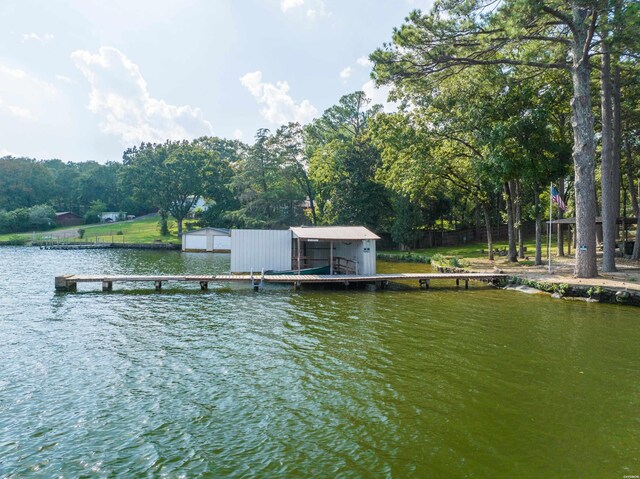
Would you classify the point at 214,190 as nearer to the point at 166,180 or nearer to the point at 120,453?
the point at 166,180

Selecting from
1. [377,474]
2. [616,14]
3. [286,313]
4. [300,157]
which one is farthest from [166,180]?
[377,474]

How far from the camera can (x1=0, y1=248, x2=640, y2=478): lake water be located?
→ 19.5ft

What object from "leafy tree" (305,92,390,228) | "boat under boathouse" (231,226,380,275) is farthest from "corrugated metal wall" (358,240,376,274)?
"leafy tree" (305,92,390,228)

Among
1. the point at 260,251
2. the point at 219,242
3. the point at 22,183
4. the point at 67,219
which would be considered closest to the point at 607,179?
the point at 260,251

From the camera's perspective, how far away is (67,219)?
8012 cm

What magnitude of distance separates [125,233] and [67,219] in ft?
64.6

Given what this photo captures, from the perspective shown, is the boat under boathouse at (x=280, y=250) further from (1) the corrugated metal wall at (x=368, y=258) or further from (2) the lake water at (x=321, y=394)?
(2) the lake water at (x=321, y=394)

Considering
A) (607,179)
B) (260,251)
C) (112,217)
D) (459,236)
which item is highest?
(112,217)

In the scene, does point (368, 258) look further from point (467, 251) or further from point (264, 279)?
point (467, 251)

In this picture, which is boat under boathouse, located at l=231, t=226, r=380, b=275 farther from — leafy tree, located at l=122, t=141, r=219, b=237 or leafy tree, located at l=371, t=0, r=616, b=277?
leafy tree, located at l=122, t=141, r=219, b=237

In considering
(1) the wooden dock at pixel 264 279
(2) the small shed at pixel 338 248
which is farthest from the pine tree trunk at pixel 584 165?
(2) the small shed at pixel 338 248

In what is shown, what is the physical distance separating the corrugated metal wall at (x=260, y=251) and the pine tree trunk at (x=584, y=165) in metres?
15.0

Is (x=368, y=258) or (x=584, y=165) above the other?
(x=584, y=165)

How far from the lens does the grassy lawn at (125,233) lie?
62750mm
